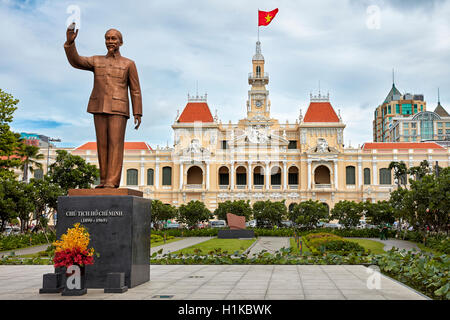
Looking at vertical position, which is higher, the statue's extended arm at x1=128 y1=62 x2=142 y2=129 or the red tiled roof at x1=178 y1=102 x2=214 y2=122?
the red tiled roof at x1=178 y1=102 x2=214 y2=122

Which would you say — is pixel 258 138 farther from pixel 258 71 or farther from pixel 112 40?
pixel 112 40

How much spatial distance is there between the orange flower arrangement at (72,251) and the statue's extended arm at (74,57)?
3.63m

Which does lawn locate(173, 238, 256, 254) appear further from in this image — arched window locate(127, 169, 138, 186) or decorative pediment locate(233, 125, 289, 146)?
arched window locate(127, 169, 138, 186)

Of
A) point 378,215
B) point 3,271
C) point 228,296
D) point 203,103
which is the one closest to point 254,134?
point 203,103

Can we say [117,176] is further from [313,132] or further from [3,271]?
[313,132]

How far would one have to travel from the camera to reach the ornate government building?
56.3 m

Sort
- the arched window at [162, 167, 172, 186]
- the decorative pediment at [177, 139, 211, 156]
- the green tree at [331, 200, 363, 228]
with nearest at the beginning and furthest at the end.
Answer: the green tree at [331, 200, 363, 228]
the decorative pediment at [177, 139, 211, 156]
the arched window at [162, 167, 172, 186]

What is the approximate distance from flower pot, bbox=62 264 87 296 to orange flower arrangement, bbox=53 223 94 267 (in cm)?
14

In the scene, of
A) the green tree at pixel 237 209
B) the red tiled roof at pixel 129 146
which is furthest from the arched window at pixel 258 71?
the green tree at pixel 237 209

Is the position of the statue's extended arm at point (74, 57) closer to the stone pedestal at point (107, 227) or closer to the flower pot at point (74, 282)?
the stone pedestal at point (107, 227)

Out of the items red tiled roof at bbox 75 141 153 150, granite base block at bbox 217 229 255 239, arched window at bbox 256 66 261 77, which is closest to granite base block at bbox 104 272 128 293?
granite base block at bbox 217 229 255 239

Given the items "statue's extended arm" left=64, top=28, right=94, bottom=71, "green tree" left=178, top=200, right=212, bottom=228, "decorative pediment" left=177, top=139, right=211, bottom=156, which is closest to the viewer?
"statue's extended arm" left=64, top=28, right=94, bottom=71

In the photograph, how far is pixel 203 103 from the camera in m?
62.7
